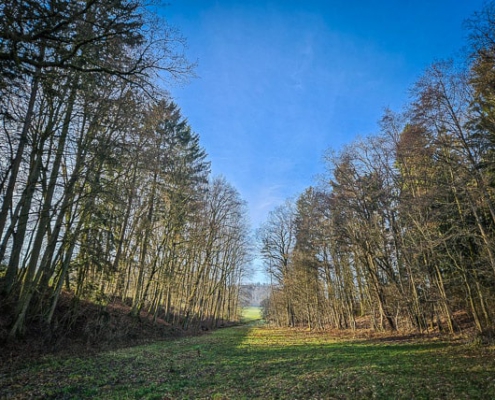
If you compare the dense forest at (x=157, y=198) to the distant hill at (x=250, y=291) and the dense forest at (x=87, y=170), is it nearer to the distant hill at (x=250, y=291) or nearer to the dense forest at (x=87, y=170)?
the dense forest at (x=87, y=170)

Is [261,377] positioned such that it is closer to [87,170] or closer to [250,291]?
[87,170]

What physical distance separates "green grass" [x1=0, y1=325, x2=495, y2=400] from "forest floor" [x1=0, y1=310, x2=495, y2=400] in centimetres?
2

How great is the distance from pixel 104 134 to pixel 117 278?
8723 millimetres

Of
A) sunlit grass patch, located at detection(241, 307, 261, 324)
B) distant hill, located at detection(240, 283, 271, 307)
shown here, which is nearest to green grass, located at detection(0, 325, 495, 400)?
distant hill, located at detection(240, 283, 271, 307)

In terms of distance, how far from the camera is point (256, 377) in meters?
7.32

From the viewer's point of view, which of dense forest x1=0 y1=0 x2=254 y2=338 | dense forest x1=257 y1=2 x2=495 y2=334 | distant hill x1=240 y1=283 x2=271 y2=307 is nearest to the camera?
dense forest x1=0 y1=0 x2=254 y2=338

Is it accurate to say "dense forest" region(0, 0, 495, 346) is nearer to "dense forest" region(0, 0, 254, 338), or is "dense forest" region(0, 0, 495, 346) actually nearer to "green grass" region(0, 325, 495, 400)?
"dense forest" region(0, 0, 254, 338)

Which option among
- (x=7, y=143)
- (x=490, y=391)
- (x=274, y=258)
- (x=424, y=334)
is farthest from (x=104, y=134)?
(x=274, y=258)

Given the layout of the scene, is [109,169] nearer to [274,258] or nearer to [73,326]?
[73,326]

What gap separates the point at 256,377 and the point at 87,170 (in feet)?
30.6

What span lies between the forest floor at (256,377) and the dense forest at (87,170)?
3432mm

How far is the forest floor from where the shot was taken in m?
5.66

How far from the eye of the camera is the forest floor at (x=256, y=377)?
5.66 metres

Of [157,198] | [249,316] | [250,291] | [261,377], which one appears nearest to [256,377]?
[261,377]
